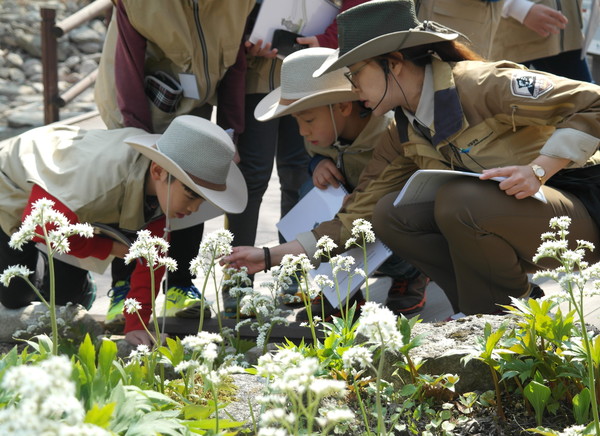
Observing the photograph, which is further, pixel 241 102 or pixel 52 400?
pixel 241 102

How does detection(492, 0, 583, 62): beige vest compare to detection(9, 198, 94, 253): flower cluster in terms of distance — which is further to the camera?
detection(492, 0, 583, 62): beige vest

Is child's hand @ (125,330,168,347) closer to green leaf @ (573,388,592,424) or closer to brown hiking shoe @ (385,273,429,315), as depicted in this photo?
brown hiking shoe @ (385,273,429,315)

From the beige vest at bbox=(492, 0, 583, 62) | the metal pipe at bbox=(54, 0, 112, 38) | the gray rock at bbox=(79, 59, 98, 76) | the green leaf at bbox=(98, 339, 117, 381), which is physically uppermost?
the beige vest at bbox=(492, 0, 583, 62)

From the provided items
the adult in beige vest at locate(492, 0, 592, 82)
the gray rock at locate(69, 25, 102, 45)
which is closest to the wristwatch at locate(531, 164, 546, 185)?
the adult in beige vest at locate(492, 0, 592, 82)

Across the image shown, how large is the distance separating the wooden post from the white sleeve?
137 inches

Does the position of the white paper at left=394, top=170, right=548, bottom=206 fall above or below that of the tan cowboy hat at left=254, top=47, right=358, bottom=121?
below

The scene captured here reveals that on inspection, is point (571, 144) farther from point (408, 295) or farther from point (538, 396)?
point (408, 295)

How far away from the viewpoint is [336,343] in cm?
255

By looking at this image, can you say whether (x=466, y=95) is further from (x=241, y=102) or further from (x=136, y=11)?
(x=136, y=11)

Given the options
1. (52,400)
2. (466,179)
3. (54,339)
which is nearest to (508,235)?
(466,179)

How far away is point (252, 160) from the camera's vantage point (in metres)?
4.25

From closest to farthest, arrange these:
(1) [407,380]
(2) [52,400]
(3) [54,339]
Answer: (2) [52,400]
(3) [54,339]
(1) [407,380]

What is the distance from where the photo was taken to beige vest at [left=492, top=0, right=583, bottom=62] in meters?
4.88

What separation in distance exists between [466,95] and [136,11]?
4.86 ft
